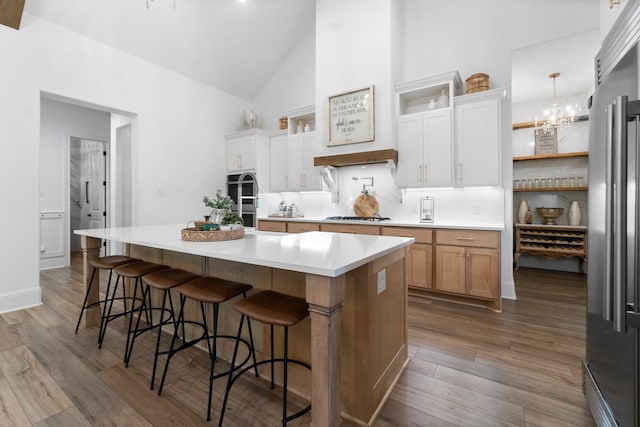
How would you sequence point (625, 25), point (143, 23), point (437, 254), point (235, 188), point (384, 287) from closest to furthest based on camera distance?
point (625, 25), point (384, 287), point (437, 254), point (143, 23), point (235, 188)

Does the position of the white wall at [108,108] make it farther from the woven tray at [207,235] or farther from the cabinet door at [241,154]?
the woven tray at [207,235]

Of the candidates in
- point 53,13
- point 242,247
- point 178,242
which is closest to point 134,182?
point 53,13

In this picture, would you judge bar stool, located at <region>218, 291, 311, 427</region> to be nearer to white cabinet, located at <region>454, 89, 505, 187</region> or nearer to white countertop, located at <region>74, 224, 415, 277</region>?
white countertop, located at <region>74, 224, 415, 277</region>

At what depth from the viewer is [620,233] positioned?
1088 millimetres

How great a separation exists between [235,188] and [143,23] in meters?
2.62

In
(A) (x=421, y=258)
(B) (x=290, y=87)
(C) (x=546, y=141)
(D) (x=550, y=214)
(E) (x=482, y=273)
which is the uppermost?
(B) (x=290, y=87)

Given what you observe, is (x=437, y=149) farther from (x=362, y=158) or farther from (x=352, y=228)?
(x=352, y=228)

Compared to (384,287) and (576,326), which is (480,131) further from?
(384,287)

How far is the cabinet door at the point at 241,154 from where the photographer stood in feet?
16.5

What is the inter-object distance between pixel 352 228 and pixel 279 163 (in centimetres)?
196

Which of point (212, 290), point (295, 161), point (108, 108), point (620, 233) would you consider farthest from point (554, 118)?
point (108, 108)

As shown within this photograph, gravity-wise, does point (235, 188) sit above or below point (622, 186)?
above

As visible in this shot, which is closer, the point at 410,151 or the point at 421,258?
the point at 421,258

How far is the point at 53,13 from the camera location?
3.26m
